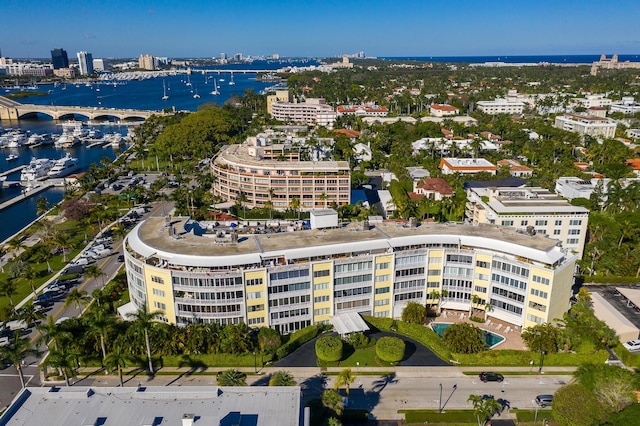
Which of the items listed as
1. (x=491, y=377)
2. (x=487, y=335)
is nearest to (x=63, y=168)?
(x=487, y=335)

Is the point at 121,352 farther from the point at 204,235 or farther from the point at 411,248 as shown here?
the point at 411,248

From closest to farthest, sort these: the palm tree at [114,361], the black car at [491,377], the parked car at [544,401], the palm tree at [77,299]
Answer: the palm tree at [114,361] → the parked car at [544,401] → the black car at [491,377] → the palm tree at [77,299]

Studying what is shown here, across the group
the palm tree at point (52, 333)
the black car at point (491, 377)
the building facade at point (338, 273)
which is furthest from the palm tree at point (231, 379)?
the black car at point (491, 377)

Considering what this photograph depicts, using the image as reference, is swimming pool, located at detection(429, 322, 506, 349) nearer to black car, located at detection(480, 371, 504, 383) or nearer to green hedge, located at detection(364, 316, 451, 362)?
green hedge, located at detection(364, 316, 451, 362)

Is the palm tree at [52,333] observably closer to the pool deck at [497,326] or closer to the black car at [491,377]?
the pool deck at [497,326]

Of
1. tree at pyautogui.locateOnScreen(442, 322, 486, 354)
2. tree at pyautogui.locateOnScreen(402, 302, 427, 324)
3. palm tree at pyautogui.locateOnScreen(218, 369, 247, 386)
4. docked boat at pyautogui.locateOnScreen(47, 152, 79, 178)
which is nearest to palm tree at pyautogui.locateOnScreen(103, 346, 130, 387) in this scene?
palm tree at pyautogui.locateOnScreen(218, 369, 247, 386)

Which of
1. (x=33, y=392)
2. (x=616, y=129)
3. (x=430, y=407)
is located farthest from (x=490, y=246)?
(x=616, y=129)
